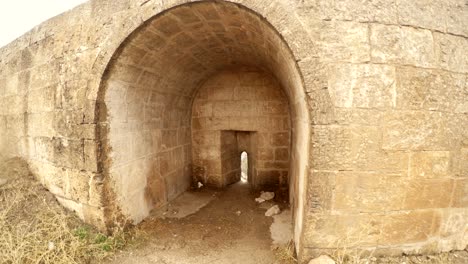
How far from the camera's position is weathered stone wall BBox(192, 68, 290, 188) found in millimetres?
5023

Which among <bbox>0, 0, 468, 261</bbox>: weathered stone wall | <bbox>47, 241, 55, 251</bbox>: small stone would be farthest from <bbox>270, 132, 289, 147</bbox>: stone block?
<bbox>47, 241, 55, 251</bbox>: small stone

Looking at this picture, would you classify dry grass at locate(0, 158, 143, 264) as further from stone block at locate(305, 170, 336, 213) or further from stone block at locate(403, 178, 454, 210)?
stone block at locate(403, 178, 454, 210)

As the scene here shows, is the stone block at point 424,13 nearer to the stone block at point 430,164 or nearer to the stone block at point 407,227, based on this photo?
the stone block at point 430,164

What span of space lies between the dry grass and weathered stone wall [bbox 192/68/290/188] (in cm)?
245

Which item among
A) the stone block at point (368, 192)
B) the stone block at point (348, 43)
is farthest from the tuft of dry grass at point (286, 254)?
the stone block at point (348, 43)

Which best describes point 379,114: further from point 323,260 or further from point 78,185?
point 78,185

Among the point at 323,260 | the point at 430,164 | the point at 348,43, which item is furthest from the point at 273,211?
the point at 348,43

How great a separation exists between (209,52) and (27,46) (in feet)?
9.82

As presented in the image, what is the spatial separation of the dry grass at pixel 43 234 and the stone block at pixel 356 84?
3093 millimetres

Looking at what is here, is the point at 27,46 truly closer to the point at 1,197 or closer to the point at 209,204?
the point at 1,197

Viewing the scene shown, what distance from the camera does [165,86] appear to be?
13.0 ft

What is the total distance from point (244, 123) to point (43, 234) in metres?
3.71

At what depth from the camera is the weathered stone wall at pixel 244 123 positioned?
16.5 feet

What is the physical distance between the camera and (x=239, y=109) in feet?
16.9
